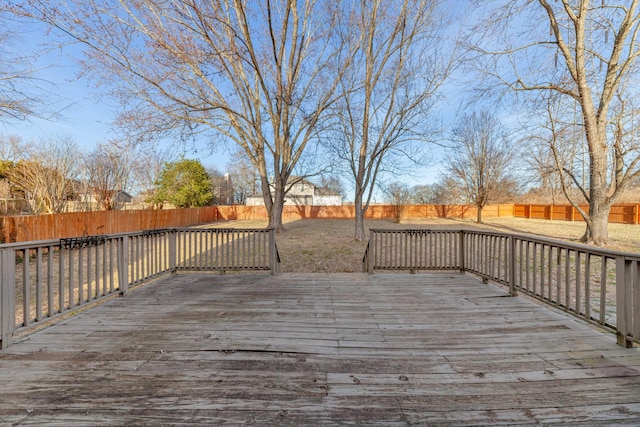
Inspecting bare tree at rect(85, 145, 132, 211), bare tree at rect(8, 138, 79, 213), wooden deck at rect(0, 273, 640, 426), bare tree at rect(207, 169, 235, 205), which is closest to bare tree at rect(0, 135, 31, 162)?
bare tree at rect(8, 138, 79, 213)

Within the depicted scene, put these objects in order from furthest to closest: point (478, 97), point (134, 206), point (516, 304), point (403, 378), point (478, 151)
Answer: point (134, 206) < point (478, 151) < point (478, 97) < point (516, 304) < point (403, 378)

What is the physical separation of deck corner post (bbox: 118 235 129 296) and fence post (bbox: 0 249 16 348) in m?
1.35

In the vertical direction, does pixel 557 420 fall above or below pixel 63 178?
below

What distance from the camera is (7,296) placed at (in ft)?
7.53

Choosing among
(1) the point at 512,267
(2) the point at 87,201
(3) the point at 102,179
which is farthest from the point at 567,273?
(2) the point at 87,201

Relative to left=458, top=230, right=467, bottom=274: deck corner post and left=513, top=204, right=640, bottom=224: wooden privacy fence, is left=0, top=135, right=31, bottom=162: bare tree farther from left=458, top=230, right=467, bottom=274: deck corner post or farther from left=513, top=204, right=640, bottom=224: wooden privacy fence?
left=513, top=204, right=640, bottom=224: wooden privacy fence

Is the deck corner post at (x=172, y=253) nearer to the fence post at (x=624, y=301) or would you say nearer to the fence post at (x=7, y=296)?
the fence post at (x=7, y=296)

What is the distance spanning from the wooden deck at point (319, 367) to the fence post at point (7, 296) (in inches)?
5.9

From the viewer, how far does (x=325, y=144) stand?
12773mm

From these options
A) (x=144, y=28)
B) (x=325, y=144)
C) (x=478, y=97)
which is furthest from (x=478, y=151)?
(x=144, y=28)

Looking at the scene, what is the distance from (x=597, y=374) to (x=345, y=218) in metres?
25.7

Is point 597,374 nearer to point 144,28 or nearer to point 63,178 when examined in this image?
point 144,28

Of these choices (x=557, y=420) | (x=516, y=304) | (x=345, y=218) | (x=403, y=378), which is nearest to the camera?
(x=557, y=420)

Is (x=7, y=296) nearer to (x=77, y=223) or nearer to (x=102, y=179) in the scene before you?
(x=77, y=223)
